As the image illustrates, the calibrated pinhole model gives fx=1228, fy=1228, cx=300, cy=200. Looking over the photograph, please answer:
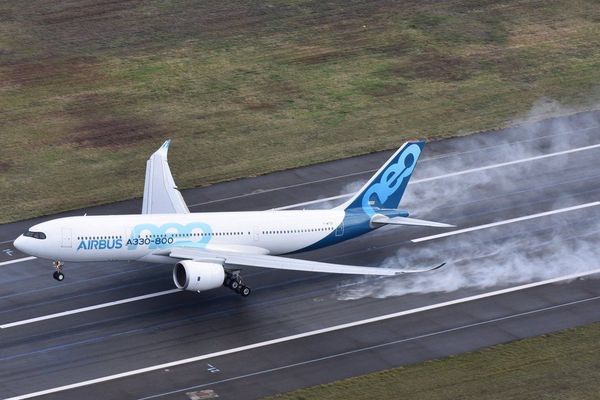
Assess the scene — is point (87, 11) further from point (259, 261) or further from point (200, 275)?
point (200, 275)

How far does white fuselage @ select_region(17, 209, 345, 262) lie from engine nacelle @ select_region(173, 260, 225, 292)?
2.72 metres

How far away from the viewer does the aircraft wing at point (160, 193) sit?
72.3 m

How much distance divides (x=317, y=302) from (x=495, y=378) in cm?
1211

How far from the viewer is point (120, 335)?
64625 millimetres

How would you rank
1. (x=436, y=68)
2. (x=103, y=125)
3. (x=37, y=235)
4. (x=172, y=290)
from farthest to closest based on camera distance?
(x=436, y=68)
(x=103, y=125)
(x=172, y=290)
(x=37, y=235)

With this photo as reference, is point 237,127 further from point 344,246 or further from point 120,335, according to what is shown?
point 120,335

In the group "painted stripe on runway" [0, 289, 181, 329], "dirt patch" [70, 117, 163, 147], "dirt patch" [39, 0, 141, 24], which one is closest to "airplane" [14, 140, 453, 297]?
"painted stripe on runway" [0, 289, 181, 329]

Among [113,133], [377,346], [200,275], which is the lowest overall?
[377,346]

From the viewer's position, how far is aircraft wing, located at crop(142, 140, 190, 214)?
72.3 metres

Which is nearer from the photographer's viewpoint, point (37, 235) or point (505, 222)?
point (37, 235)

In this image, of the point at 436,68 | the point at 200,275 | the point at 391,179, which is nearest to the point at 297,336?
the point at 200,275

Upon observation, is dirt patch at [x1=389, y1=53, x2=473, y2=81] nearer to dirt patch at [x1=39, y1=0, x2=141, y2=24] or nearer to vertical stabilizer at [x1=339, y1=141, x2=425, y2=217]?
dirt patch at [x1=39, y1=0, x2=141, y2=24]

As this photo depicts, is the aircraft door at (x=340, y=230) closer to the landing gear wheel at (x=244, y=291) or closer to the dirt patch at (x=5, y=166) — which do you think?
the landing gear wheel at (x=244, y=291)

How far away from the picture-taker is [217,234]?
6788 centimetres
